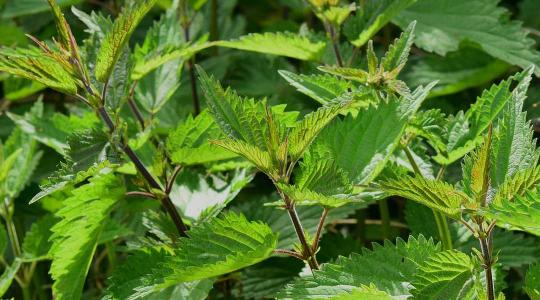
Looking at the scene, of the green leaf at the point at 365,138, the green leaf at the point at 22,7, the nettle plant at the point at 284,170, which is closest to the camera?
the nettle plant at the point at 284,170

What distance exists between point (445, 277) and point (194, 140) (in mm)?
413

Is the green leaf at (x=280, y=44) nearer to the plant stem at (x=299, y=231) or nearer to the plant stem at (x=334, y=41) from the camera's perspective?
the plant stem at (x=334, y=41)

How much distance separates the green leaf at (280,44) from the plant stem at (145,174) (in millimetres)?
237

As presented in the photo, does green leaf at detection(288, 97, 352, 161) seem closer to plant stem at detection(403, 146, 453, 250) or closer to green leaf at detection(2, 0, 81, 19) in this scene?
plant stem at detection(403, 146, 453, 250)

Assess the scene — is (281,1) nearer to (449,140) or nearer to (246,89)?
(246,89)

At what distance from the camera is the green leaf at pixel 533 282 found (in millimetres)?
812

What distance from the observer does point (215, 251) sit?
0.86 metres

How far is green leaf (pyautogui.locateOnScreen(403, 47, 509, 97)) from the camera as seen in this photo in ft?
4.65

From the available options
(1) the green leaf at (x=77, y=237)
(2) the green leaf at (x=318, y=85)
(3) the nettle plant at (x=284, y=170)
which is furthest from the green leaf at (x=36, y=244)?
(2) the green leaf at (x=318, y=85)

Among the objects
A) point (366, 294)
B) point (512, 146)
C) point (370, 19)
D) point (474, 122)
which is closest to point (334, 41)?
point (370, 19)

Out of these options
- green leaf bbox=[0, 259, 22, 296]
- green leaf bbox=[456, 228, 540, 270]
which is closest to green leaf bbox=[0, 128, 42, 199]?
green leaf bbox=[0, 259, 22, 296]

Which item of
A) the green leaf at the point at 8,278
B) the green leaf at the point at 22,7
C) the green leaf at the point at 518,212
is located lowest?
the green leaf at the point at 8,278

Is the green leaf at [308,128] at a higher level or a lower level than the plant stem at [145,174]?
higher

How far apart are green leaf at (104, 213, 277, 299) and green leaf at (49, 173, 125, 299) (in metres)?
0.14
